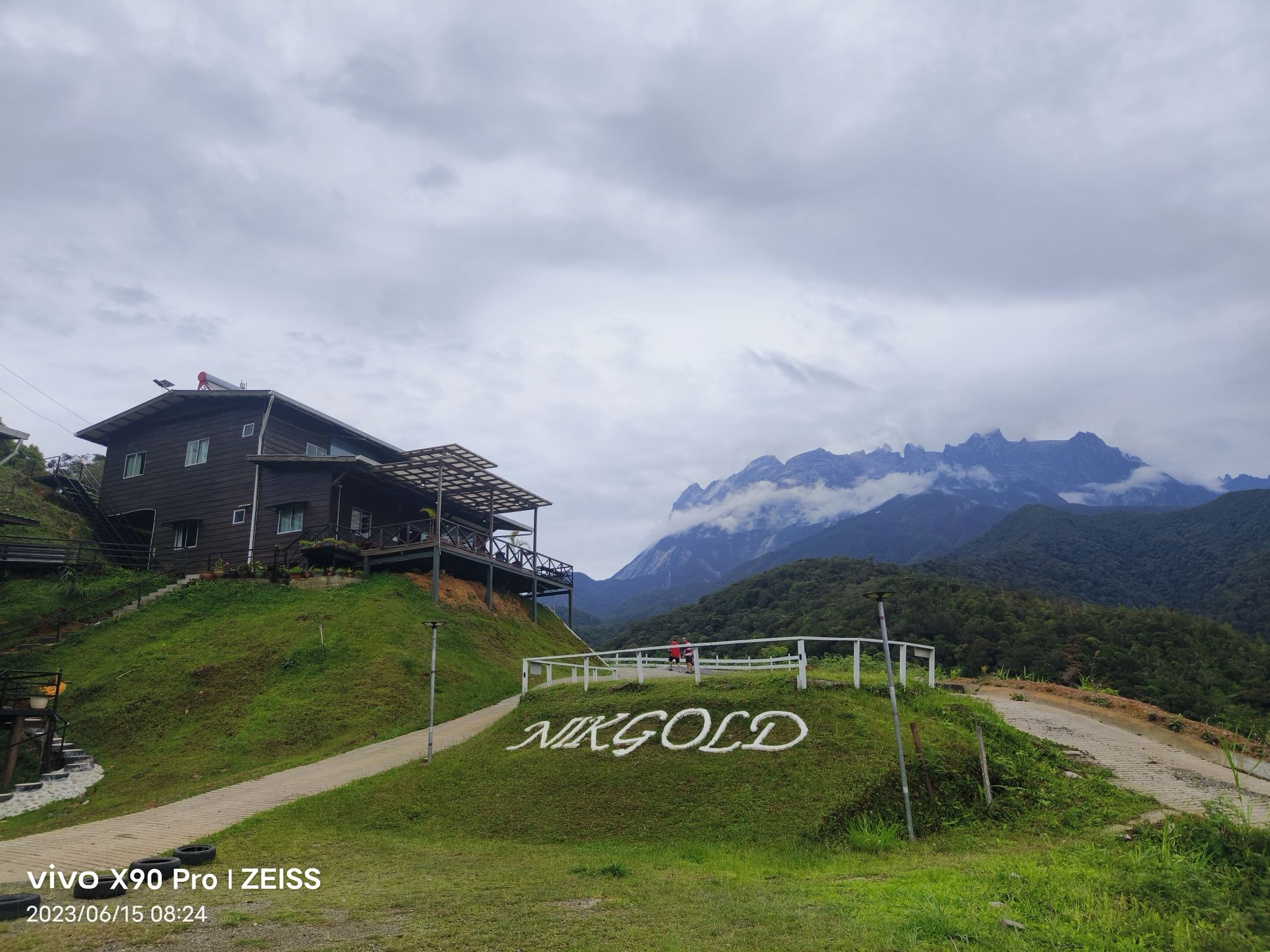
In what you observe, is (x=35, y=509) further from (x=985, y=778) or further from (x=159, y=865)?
(x=985, y=778)

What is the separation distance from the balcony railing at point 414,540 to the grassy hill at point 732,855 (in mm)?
15521

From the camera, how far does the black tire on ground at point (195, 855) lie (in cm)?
1076

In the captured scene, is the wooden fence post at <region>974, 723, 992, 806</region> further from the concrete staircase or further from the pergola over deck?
the concrete staircase

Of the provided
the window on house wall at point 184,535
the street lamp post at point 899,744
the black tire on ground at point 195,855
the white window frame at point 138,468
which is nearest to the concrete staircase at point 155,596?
the window on house wall at point 184,535

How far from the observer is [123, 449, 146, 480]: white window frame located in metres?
39.4

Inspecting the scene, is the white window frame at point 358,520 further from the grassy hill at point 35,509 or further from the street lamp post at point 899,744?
the street lamp post at point 899,744

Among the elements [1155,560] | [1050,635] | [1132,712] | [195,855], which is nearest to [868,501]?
[1155,560]

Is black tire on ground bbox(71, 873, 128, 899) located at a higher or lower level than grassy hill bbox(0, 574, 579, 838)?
lower

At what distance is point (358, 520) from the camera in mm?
35594

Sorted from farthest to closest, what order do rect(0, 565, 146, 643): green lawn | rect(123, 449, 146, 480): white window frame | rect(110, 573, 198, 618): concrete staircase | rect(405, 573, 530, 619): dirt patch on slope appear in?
rect(123, 449, 146, 480): white window frame
rect(405, 573, 530, 619): dirt patch on slope
rect(110, 573, 198, 618): concrete staircase
rect(0, 565, 146, 643): green lawn

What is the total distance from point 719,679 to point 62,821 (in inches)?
529

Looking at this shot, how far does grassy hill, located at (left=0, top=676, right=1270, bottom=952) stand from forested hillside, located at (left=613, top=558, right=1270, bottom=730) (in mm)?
15263

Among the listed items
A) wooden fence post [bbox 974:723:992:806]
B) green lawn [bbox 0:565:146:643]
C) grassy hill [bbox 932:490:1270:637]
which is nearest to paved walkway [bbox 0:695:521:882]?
wooden fence post [bbox 974:723:992:806]

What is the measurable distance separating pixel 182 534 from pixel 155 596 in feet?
23.5
